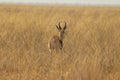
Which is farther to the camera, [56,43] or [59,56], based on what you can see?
[56,43]

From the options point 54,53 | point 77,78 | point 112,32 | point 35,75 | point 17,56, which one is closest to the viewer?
point 77,78

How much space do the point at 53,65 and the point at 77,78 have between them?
117 centimetres

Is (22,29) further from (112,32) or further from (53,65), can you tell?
(53,65)

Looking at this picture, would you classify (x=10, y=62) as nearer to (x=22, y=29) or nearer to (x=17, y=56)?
(x=17, y=56)

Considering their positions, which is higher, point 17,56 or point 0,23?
point 0,23

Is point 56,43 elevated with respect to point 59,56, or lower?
elevated

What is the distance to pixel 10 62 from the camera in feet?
14.9

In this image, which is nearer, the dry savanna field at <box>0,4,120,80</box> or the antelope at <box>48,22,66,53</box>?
the dry savanna field at <box>0,4,120,80</box>

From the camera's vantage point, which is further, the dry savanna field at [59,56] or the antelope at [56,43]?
the antelope at [56,43]

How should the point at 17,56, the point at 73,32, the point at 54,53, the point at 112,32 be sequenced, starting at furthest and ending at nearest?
the point at 73,32 < the point at 112,32 < the point at 54,53 < the point at 17,56

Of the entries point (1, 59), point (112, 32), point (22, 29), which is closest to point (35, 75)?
point (1, 59)

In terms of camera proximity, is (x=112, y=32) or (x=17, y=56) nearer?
(x=17, y=56)

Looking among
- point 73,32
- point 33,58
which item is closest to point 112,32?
point 73,32

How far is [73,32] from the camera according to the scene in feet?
22.5
